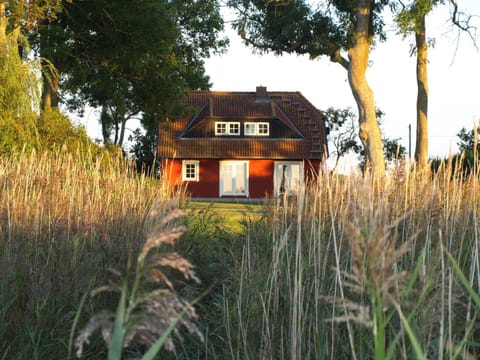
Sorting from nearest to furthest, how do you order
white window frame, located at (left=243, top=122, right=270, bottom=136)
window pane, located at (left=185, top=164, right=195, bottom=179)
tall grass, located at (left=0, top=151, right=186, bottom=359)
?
tall grass, located at (left=0, top=151, right=186, bottom=359) < window pane, located at (left=185, top=164, right=195, bottom=179) < white window frame, located at (left=243, top=122, right=270, bottom=136)

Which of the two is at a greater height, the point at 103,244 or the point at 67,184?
the point at 67,184

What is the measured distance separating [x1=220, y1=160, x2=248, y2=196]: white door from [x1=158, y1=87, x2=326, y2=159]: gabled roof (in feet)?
1.93

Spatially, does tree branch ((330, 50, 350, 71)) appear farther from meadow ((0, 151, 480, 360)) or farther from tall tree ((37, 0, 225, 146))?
meadow ((0, 151, 480, 360))

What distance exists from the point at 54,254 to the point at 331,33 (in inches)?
567

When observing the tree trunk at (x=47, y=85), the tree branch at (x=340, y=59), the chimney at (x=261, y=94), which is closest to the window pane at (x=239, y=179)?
the chimney at (x=261, y=94)

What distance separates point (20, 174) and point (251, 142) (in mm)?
27422

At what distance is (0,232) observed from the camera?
449cm

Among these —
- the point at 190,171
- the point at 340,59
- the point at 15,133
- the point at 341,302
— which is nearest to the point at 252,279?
the point at 341,302

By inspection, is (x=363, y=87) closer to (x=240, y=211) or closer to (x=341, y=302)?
(x=240, y=211)

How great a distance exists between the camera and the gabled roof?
32.3 meters

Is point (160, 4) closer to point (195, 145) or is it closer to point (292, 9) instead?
point (292, 9)

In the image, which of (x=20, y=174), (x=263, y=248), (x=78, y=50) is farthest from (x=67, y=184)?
(x=78, y=50)

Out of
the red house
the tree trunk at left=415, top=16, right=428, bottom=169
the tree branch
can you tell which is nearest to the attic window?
the red house

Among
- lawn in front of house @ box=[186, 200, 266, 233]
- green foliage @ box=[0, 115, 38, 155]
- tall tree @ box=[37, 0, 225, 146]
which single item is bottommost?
lawn in front of house @ box=[186, 200, 266, 233]
